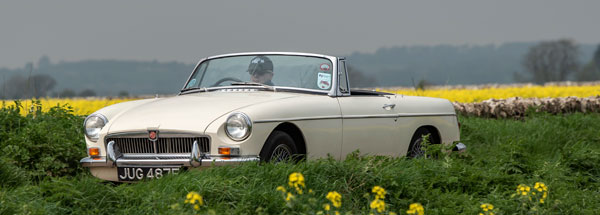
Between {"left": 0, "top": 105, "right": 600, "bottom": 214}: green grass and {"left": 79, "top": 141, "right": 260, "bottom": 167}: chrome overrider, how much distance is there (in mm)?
138

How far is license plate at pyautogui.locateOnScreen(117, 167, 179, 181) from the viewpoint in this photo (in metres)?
5.86

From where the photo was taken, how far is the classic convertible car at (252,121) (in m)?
5.84

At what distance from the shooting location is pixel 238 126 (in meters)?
5.82

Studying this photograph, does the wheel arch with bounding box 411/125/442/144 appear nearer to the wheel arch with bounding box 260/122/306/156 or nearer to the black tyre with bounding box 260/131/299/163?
the wheel arch with bounding box 260/122/306/156

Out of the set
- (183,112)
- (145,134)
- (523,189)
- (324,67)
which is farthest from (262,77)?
(523,189)

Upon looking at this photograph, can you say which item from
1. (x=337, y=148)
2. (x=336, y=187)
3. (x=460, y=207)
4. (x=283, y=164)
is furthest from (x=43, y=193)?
(x=460, y=207)

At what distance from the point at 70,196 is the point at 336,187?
77.5 inches

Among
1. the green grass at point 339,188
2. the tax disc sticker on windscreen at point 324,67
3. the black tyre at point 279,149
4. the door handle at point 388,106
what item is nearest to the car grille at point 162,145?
the green grass at point 339,188

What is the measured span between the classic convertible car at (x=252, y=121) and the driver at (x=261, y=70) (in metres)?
0.01

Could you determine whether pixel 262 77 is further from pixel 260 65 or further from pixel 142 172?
pixel 142 172

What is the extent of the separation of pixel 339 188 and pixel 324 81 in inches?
66.9

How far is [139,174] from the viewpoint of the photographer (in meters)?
5.96

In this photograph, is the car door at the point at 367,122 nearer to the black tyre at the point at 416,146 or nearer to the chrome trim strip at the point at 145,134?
the black tyre at the point at 416,146

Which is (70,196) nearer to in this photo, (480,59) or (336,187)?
(336,187)
